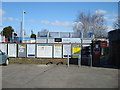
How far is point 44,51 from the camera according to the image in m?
21.5

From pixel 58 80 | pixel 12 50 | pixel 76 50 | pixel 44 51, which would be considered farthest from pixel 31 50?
pixel 58 80

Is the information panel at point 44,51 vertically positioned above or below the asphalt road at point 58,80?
above

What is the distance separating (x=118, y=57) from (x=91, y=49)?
8.87 ft

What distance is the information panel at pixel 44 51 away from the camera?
2141 cm

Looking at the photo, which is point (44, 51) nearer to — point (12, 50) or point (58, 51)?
point (58, 51)

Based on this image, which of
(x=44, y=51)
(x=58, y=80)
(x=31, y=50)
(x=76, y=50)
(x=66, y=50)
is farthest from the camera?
(x=31, y=50)

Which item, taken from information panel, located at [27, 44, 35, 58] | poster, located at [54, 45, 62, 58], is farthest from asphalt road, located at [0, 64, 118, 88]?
information panel, located at [27, 44, 35, 58]

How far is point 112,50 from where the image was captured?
66.9ft

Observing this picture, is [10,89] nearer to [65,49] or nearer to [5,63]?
[5,63]

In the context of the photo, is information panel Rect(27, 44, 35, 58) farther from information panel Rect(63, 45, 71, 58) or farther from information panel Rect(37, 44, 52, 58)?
information panel Rect(63, 45, 71, 58)

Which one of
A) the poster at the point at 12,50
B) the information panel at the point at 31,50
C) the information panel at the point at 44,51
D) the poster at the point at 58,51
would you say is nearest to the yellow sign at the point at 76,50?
the poster at the point at 58,51

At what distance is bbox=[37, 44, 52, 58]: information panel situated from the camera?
21.4 metres

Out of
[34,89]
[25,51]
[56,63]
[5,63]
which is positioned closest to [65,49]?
[56,63]

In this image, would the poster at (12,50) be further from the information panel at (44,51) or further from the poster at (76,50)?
the poster at (76,50)
